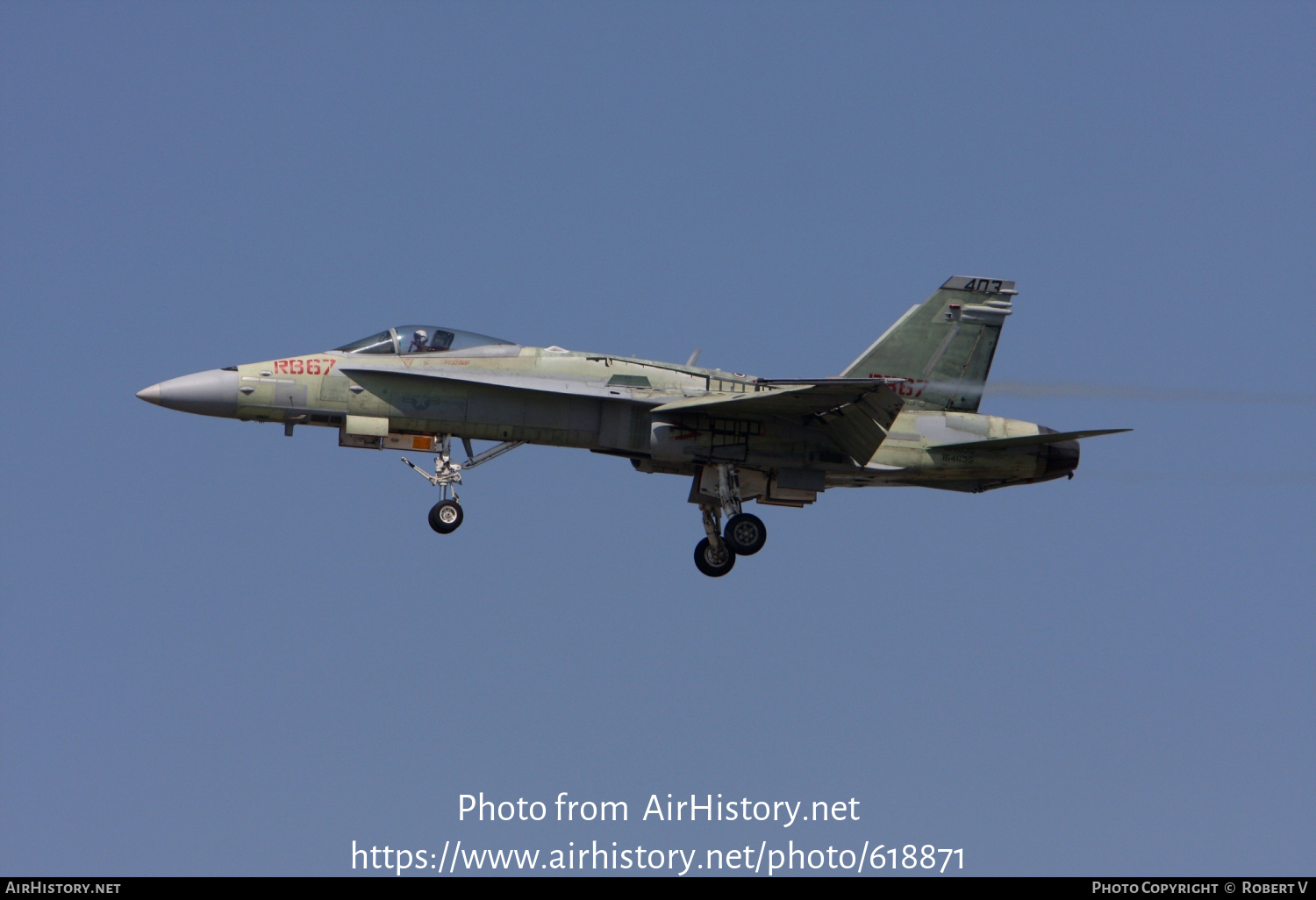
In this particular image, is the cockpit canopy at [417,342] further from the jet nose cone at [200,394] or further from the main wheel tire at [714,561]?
the main wheel tire at [714,561]

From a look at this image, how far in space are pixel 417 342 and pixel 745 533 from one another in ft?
19.8

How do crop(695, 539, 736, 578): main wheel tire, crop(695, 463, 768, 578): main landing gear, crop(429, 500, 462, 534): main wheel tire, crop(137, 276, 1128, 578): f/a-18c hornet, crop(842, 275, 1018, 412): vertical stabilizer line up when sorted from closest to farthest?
crop(137, 276, 1128, 578): f/a-18c hornet < crop(429, 500, 462, 534): main wheel tire < crop(695, 463, 768, 578): main landing gear < crop(695, 539, 736, 578): main wheel tire < crop(842, 275, 1018, 412): vertical stabilizer

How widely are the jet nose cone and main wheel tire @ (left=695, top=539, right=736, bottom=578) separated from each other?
7834mm

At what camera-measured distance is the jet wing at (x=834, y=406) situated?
22844 mm

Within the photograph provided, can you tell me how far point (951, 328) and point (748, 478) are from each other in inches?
172

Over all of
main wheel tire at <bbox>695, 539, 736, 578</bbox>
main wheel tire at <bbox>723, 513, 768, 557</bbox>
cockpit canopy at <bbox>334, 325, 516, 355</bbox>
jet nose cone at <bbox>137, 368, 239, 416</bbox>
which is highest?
cockpit canopy at <bbox>334, 325, 516, 355</bbox>

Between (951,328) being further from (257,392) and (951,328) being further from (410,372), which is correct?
(257,392)

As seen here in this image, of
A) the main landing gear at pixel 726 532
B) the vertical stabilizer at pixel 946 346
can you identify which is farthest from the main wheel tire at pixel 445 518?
the vertical stabilizer at pixel 946 346

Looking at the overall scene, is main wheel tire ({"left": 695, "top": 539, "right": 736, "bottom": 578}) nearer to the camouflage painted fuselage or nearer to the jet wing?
the camouflage painted fuselage

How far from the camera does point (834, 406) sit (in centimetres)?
Answer: 2372

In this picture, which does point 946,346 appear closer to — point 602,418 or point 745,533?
point 745,533

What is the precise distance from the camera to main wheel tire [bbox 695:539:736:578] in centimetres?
2583

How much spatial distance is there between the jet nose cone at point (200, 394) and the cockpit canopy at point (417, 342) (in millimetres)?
1733

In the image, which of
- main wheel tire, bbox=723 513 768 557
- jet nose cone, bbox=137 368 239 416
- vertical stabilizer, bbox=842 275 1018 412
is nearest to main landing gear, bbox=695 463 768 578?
main wheel tire, bbox=723 513 768 557
